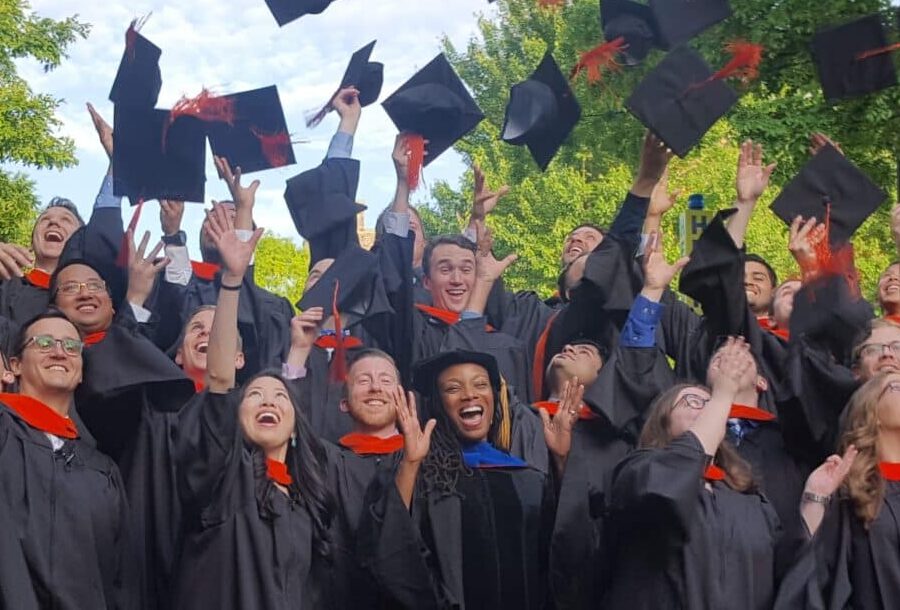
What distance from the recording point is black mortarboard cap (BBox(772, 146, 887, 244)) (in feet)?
22.6

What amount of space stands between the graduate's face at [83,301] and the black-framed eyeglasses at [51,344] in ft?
2.37

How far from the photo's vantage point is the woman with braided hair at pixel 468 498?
5.42 meters

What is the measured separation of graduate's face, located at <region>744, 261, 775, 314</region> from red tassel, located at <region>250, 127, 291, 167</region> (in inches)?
103

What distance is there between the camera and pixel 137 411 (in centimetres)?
591

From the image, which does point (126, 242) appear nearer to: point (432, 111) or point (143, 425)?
point (143, 425)

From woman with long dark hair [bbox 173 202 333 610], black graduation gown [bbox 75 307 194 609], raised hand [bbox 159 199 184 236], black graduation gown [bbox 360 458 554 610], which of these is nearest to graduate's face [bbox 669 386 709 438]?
black graduation gown [bbox 360 458 554 610]

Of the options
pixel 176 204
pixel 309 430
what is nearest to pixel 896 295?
pixel 309 430

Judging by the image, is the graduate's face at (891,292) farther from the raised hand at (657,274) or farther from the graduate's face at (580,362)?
the graduate's face at (580,362)

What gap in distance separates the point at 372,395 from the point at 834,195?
8.71ft

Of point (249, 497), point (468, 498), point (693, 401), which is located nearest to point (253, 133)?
point (468, 498)

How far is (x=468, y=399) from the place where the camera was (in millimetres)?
5980

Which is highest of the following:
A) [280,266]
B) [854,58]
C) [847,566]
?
[280,266]

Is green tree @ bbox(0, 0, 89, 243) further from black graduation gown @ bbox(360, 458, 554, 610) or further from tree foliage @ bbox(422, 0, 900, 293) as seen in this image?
black graduation gown @ bbox(360, 458, 554, 610)

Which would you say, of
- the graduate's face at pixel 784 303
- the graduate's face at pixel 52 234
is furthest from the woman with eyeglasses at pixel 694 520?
the graduate's face at pixel 52 234
